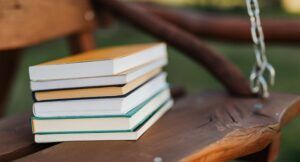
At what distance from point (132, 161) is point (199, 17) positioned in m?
1.74

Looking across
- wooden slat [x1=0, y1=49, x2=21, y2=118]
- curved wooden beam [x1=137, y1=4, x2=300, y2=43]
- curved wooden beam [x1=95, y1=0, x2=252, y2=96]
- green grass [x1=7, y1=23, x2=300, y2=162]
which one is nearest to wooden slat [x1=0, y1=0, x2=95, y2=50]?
curved wooden beam [x1=95, y1=0, x2=252, y2=96]

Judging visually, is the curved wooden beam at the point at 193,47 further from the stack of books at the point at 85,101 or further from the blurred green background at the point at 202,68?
the blurred green background at the point at 202,68

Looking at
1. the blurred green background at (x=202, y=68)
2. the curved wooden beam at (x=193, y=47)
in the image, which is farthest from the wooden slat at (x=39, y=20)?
the blurred green background at (x=202, y=68)

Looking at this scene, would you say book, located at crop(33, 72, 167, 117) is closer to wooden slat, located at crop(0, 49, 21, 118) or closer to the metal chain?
the metal chain

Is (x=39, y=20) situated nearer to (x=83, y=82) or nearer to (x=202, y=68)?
(x=83, y=82)

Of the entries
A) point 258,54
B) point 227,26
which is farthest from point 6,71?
point 258,54

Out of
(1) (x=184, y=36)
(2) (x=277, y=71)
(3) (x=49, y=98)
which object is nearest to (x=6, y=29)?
(3) (x=49, y=98)

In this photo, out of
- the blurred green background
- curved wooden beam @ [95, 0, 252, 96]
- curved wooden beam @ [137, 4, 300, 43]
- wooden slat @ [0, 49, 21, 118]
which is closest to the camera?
curved wooden beam @ [95, 0, 252, 96]

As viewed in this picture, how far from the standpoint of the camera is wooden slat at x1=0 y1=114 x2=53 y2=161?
0.98 m

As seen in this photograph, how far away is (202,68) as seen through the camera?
412 centimetres

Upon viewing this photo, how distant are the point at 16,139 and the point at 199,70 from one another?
12.0 feet

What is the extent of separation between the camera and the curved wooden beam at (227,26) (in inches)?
92.0

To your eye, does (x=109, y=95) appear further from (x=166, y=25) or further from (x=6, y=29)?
(x=166, y=25)

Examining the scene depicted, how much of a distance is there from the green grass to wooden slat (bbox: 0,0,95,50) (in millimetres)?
1230
